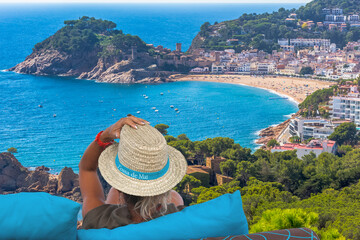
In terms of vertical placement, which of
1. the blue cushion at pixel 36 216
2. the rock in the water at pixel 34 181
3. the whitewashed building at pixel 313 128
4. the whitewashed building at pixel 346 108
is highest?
the blue cushion at pixel 36 216

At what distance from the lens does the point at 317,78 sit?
128 ft

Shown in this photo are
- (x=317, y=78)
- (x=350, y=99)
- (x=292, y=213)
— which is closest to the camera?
(x=292, y=213)

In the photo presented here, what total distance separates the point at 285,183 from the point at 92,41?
36.5 metres

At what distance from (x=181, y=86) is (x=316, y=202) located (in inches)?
1236

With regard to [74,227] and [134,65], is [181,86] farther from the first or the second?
[74,227]

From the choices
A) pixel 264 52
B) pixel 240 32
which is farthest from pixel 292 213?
pixel 240 32

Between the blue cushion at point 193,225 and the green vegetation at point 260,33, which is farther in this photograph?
the green vegetation at point 260,33

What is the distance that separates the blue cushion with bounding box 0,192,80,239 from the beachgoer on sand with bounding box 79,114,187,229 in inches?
10.9

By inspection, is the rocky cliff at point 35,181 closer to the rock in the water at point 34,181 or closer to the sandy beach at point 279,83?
the rock in the water at point 34,181

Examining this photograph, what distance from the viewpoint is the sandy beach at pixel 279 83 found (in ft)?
112

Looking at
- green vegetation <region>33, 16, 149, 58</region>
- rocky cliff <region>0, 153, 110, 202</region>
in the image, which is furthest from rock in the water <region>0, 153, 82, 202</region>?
green vegetation <region>33, 16, 149, 58</region>

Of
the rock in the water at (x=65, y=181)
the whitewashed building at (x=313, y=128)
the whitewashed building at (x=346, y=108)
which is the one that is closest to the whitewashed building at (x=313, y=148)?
the whitewashed building at (x=313, y=128)

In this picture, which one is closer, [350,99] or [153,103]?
[350,99]

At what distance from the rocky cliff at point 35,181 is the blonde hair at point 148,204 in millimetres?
13030
